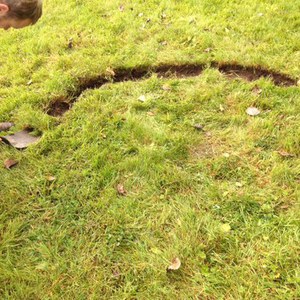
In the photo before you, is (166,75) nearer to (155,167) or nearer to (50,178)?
(155,167)

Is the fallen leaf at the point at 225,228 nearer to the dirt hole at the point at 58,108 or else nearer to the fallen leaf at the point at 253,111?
the fallen leaf at the point at 253,111

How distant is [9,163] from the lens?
113 inches

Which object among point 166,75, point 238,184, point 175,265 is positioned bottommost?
point 175,265

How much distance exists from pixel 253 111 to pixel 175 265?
165 centimetres

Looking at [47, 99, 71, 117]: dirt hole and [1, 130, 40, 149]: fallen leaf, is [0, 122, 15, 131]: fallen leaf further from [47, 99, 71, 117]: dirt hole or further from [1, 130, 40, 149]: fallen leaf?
[47, 99, 71, 117]: dirt hole

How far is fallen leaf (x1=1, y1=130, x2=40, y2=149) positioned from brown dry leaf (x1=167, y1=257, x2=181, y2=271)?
65.1 inches

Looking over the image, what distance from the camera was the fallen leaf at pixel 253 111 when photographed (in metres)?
3.11

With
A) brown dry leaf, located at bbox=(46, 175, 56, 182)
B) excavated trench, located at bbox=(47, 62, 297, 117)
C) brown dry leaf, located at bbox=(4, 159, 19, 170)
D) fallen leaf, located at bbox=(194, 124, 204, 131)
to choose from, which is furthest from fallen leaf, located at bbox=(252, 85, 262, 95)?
brown dry leaf, located at bbox=(4, 159, 19, 170)

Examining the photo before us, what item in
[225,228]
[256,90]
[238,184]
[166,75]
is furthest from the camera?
[166,75]

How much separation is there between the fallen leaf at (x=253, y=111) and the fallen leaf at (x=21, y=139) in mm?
1908

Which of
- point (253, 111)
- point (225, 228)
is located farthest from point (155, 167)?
point (253, 111)

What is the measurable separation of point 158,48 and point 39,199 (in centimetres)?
235

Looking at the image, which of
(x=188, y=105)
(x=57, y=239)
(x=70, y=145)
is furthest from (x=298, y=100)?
(x=57, y=239)

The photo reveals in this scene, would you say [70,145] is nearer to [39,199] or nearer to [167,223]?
[39,199]
